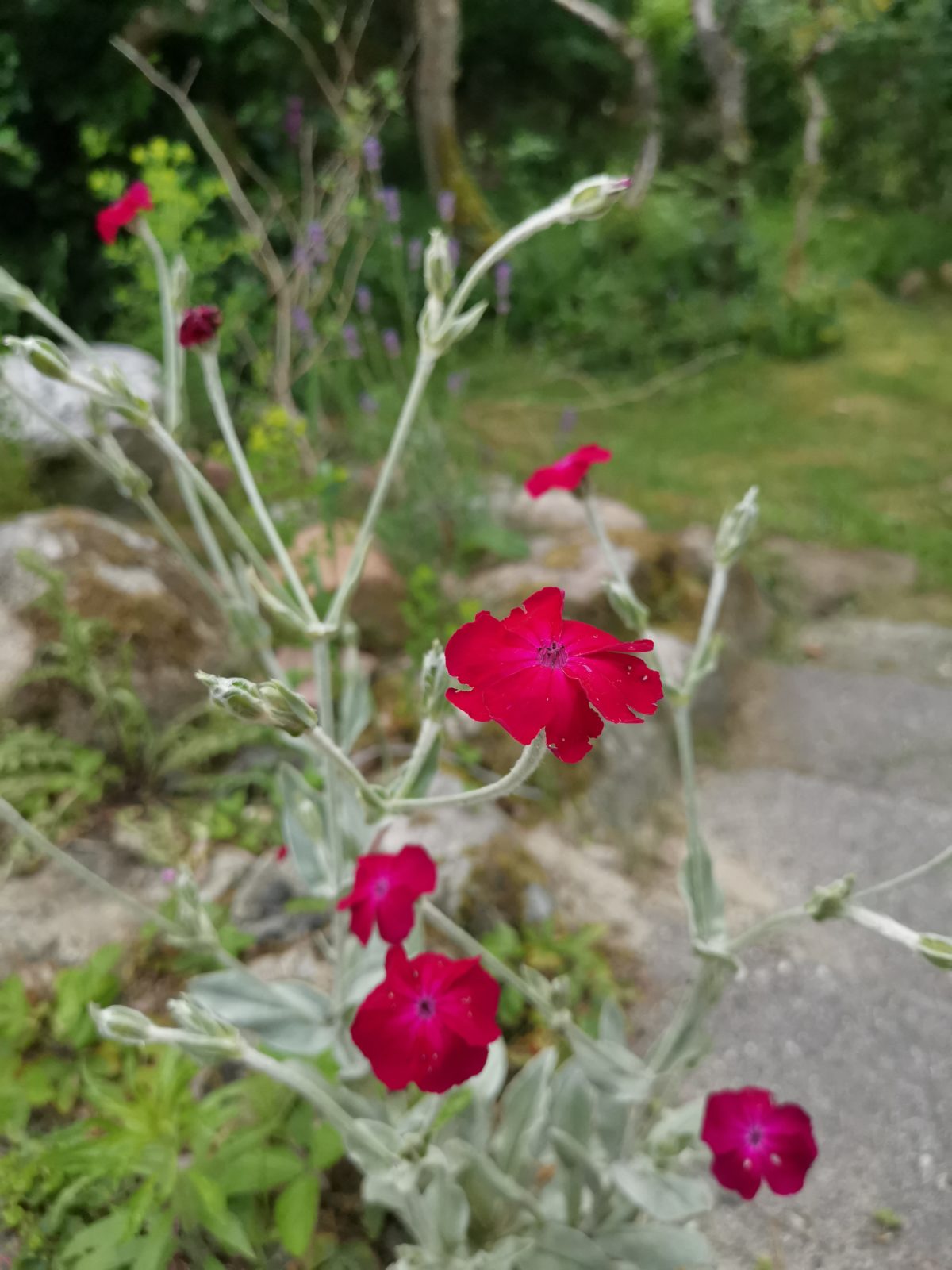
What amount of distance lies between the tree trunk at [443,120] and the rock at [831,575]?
9.29ft

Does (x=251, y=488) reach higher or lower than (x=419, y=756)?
higher

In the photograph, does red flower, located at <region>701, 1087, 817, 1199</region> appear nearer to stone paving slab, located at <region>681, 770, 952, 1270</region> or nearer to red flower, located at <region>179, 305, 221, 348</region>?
stone paving slab, located at <region>681, 770, 952, 1270</region>

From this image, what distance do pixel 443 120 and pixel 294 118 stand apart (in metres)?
1.57

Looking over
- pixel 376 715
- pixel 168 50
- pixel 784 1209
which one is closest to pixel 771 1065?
pixel 784 1209

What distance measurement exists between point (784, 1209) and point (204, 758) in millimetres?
1343

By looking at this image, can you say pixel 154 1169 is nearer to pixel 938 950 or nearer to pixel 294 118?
pixel 938 950

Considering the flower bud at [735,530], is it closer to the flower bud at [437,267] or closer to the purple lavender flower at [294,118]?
the flower bud at [437,267]

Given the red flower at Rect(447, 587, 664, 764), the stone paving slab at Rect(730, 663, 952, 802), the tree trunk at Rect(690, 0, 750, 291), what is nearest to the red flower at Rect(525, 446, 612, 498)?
the red flower at Rect(447, 587, 664, 764)

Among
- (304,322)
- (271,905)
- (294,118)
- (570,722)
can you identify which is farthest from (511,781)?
(294,118)

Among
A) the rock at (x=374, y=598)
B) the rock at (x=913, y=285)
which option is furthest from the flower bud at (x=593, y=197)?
the rock at (x=913, y=285)

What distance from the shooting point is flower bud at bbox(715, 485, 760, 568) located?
105cm

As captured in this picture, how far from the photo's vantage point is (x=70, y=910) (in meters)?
1.66

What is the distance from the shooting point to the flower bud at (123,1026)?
0.84 m

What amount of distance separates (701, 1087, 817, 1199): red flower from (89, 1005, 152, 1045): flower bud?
2.15 ft
